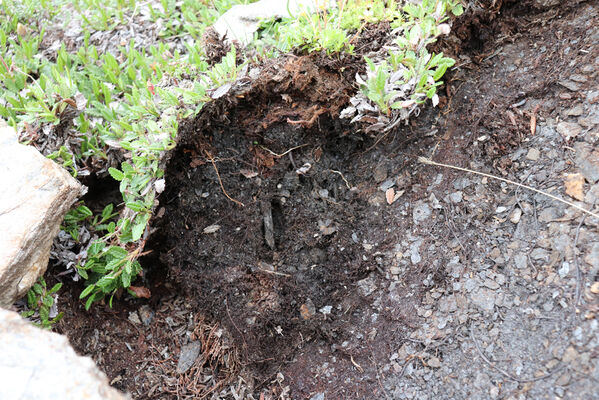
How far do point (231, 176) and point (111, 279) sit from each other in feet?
3.01

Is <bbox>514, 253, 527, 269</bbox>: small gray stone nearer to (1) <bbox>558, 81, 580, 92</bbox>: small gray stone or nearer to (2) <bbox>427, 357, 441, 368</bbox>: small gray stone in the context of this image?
(2) <bbox>427, 357, 441, 368</bbox>: small gray stone

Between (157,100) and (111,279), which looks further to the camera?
(157,100)

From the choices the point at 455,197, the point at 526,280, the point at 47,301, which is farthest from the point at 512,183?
the point at 47,301

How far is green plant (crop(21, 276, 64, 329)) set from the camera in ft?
8.01

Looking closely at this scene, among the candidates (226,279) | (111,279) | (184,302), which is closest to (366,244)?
(226,279)

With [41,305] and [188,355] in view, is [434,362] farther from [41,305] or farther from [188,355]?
[41,305]

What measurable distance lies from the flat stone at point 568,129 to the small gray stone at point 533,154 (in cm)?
15

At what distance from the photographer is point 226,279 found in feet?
9.20

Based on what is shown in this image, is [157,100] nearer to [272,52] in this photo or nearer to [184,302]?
[272,52]

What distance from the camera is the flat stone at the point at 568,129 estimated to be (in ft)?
7.91

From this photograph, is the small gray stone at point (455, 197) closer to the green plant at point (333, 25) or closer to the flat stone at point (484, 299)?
the flat stone at point (484, 299)

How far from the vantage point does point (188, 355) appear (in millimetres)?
2785

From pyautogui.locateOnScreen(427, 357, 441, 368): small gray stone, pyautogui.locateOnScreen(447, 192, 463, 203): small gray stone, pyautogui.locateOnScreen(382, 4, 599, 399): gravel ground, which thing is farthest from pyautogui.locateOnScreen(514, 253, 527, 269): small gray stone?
pyautogui.locateOnScreen(427, 357, 441, 368): small gray stone

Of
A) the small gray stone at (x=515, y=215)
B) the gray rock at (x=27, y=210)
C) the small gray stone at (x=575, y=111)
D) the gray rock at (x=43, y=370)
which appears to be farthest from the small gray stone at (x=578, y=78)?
the gray rock at (x=27, y=210)
